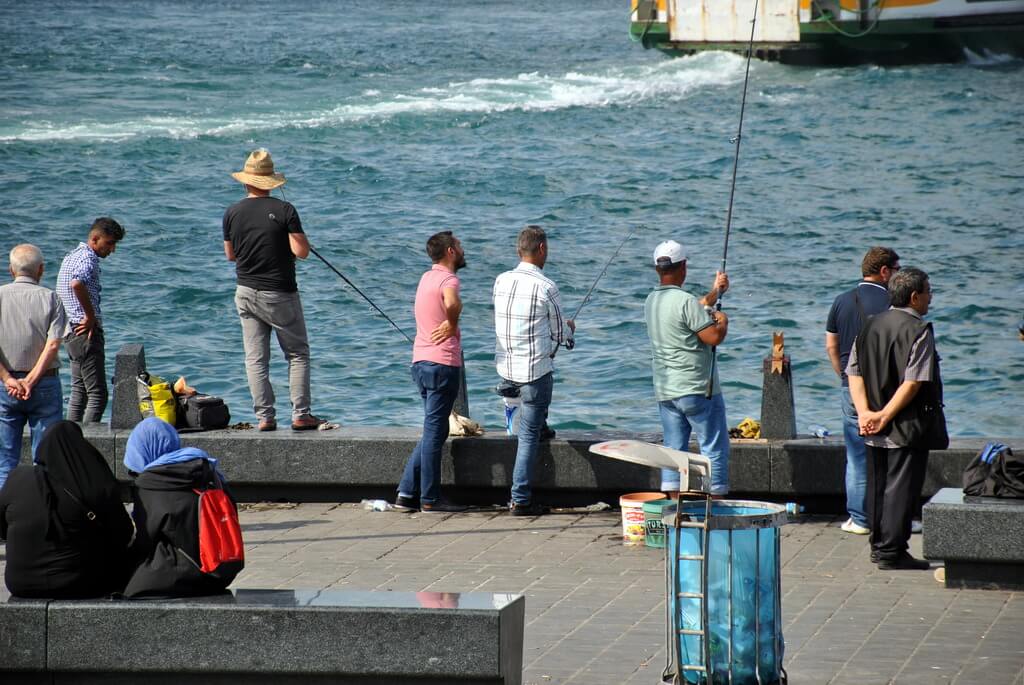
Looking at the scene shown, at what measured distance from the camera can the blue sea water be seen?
20.4 m

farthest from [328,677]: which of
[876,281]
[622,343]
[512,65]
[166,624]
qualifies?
[512,65]

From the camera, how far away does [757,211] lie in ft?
97.1

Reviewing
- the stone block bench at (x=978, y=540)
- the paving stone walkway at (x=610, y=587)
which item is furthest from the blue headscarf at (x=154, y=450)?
the stone block bench at (x=978, y=540)

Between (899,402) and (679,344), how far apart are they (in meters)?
1.31

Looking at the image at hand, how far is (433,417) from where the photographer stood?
8.84 meters

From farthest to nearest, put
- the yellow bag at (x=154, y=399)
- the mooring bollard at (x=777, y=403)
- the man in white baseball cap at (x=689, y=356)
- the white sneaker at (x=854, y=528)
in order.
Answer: the yellow bag at (x=154, y=399), the mooring bollard at (x=777, y=403), the white sneaker at (x=854, y=528), the man in white baseball cap at (x=689, y=356)

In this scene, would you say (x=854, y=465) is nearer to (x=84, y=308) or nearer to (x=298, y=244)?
(x=298, y=244)

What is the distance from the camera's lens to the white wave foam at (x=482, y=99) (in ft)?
112

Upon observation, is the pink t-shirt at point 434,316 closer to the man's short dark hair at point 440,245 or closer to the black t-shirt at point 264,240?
the man's short dark hair at point 440,245

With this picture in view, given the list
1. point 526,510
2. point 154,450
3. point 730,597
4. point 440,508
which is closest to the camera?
point 730,597

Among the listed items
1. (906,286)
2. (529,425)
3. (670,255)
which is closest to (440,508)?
(529,425)

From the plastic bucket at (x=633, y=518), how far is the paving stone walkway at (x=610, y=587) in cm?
9

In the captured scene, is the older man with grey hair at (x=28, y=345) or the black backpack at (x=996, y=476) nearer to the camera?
the black backpack at (x=996, y=476)

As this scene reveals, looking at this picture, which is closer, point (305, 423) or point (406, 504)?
point (406, 504)
